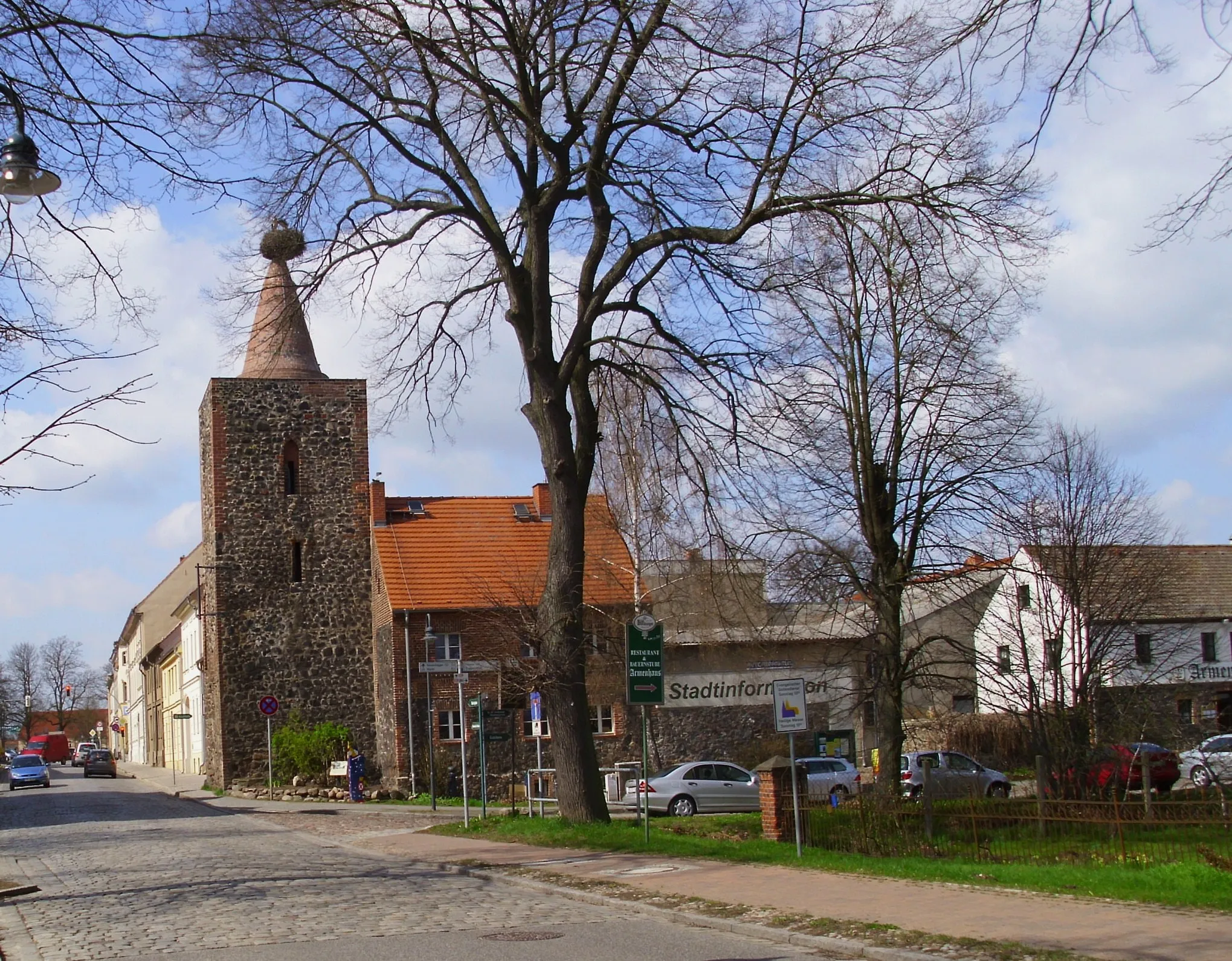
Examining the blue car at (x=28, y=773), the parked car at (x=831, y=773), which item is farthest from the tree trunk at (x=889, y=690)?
the blue car at (x=28, y=773)

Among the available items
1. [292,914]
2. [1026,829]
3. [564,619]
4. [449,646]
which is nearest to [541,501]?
[449,646]

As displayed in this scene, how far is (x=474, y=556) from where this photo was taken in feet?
147

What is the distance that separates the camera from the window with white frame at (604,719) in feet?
137

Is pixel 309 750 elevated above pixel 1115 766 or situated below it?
below

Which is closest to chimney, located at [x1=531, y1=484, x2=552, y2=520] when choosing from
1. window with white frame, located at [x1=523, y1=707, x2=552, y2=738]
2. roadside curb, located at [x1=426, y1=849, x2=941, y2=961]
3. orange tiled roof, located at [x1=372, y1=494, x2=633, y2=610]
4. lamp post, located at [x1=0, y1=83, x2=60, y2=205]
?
orange tiled roof, located at [x1=372, y1=494, x2=633, y2=610]

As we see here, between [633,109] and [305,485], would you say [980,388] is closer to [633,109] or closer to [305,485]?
[633,109]

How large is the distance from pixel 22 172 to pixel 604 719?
3360 centimetres

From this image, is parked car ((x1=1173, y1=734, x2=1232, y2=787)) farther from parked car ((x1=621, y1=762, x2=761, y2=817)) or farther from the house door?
the house door

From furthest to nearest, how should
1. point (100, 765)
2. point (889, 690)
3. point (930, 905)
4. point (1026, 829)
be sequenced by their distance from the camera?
point (100, 765) < point (889, 690) < point (1026, 829) < point (930, 905)

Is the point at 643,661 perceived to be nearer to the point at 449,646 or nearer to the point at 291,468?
the point at 449,646

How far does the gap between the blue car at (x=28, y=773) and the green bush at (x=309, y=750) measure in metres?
19.9

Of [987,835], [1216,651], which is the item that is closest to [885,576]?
[987,835]

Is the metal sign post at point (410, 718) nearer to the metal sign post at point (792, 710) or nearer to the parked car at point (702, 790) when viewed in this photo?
the parked car at point (702, 790)

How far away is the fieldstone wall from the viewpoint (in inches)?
1674
